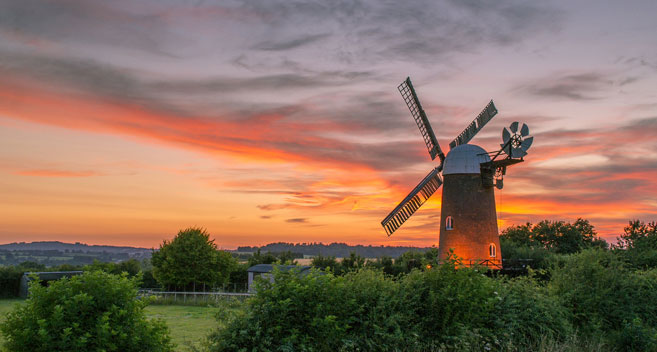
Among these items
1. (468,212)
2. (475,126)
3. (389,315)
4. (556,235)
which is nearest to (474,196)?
(468,212)

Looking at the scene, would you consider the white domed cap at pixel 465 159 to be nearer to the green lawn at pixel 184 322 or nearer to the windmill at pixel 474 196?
the windmill at pixel 474 196

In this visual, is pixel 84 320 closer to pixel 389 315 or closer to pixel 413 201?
pixel 389 315

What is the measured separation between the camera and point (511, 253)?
43469 millimetres

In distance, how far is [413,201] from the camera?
106ft

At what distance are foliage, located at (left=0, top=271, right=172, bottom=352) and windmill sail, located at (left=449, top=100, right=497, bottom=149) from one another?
1081 inches

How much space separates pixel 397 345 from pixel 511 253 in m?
37.4

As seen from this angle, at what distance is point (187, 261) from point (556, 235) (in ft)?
140

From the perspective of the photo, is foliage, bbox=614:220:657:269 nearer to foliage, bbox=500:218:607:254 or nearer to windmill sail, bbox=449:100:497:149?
windmill sail, bbox=449:100:497:149

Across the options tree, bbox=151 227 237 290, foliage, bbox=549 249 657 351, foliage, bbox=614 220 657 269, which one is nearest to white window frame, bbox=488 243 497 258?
foliage, bbox=614 220 657 269

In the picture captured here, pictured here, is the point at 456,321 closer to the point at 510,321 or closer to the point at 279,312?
the point at 510,321

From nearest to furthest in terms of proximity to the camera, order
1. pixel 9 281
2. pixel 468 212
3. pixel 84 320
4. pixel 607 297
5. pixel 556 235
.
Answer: pixel 84 320 < pixel 607 297 < pixel 468 212 < pixel 9 281 < pixel 556 235

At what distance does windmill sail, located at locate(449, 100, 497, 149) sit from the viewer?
3272 cm

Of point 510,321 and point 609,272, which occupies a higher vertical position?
point 609,272

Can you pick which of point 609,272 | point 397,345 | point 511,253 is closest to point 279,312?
point 397,345
